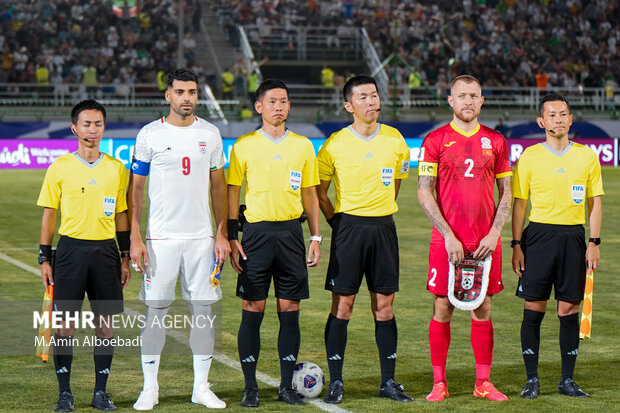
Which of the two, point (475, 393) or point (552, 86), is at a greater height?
point (552, 86)

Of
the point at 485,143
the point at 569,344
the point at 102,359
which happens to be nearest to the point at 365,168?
the point at 485,143

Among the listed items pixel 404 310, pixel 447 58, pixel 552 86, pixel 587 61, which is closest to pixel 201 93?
pixel 447 58

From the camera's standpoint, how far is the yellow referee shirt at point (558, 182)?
7258 millimetres

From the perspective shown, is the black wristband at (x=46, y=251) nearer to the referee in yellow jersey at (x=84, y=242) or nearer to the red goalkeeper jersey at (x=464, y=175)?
the referee in yellow jersey at (x=84, y=242)

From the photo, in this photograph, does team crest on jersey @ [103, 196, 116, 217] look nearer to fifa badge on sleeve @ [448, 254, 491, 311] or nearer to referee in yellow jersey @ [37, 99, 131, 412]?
referee in yellow jersey @ [37, 99, 131, 412]

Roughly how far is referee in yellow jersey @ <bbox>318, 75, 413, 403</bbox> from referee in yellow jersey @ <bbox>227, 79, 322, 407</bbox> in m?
0.27

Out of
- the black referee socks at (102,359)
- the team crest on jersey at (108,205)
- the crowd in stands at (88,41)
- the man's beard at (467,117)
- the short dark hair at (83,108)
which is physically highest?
the crowd in stands at (88,41)

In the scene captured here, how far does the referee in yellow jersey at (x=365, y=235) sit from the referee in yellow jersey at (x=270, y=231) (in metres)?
0.27

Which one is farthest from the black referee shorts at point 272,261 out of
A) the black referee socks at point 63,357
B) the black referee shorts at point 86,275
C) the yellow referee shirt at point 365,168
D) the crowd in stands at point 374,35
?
the crowd in stands at point 374,35

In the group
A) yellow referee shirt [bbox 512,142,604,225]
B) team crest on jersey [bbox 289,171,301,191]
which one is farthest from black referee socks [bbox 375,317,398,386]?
yellow referee shirt [bbox 512,142,604,225]

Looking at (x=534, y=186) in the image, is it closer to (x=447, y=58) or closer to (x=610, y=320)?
(x=610, y=320)

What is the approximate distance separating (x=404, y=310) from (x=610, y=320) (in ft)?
6.85

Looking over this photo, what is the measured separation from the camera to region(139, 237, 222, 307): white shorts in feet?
22.5

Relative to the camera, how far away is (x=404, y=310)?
1086 centimetres
